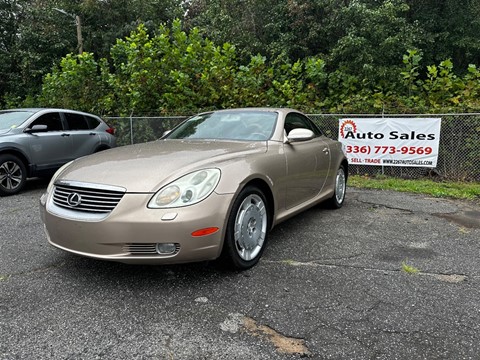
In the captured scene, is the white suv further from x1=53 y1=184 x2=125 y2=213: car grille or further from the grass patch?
the grass patch

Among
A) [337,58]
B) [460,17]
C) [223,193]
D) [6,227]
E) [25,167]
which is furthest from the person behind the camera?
[460,17]

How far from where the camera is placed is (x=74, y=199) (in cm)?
314

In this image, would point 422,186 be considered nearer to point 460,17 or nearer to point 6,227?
point 6,227

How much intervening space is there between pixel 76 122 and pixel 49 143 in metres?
0.91

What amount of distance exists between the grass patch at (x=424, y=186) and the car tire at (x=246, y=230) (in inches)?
187

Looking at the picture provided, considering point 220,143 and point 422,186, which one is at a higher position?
point 220,143

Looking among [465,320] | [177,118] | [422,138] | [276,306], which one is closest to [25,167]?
[177,118]

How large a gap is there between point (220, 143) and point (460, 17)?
17.0m

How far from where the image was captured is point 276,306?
288 centimetres

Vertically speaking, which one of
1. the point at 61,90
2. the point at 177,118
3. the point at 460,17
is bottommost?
the point at 177,118

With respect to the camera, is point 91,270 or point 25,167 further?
point 25,167

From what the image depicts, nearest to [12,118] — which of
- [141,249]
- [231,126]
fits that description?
[231,126]

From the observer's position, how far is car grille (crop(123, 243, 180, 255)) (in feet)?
9.56

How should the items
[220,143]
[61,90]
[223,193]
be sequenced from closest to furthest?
[223,193] < [220,143] < [61,90]
